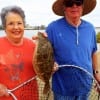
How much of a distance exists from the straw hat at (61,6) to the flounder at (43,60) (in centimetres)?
77

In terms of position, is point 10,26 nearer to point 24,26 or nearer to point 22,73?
point 24,26

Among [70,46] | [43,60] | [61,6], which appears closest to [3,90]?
[43,60]

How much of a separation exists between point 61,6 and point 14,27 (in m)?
1.05

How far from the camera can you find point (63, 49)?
18.6 ft

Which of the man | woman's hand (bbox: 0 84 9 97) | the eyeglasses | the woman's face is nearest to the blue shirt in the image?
the man

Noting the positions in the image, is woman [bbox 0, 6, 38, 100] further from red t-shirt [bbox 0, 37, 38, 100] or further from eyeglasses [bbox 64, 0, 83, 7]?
eyeglasses [bbox 64, 0, 83, 7]

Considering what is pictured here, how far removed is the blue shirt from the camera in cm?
567

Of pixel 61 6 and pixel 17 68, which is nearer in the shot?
pixel 17 68

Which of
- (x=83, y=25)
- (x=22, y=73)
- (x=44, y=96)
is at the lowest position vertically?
(x=44, y=96)

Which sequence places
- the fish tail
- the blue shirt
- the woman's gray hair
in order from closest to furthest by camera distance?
the woman's gray hair → the fish tail → the blue shirt

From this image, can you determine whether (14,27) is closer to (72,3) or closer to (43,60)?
(43,60)

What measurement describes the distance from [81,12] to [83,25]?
0.17 m

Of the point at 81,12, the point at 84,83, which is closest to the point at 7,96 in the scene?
the point at 84,83

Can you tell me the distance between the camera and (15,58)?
529 cm
